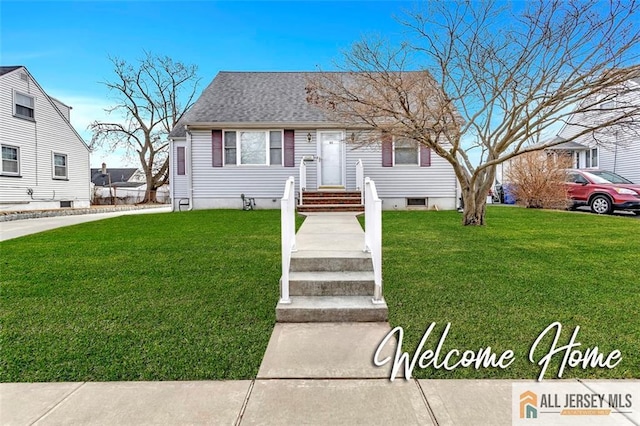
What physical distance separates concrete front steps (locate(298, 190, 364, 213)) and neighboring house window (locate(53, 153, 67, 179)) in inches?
548

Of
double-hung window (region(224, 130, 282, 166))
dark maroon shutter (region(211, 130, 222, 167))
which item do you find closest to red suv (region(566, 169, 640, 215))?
double-hung window (region(224, 130, 282, 166))

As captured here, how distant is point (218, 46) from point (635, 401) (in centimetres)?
1645

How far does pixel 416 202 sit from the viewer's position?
1304cm

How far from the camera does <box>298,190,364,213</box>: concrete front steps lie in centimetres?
1060

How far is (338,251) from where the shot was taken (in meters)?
4.74

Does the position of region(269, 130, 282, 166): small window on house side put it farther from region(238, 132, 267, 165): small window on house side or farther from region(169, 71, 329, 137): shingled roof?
region(169, 71, 329, 137): shingled roof

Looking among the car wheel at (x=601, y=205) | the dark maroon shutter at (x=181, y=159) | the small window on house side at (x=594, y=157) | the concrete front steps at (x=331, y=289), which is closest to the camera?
the concrete front steps at (x=331, y=289)

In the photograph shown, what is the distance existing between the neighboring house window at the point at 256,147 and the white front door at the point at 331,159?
3.63 feet

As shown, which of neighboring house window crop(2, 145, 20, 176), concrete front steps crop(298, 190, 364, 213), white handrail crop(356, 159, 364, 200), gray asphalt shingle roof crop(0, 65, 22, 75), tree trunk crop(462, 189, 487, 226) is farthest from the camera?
gray asphalt shingle roof crop(0, 65, 22, 75)

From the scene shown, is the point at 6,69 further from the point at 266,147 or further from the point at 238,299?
the point at 238,299

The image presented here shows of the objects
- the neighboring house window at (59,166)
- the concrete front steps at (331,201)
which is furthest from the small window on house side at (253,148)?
the neighboring house window at (59,166)

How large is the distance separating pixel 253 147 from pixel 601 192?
11.6 meters

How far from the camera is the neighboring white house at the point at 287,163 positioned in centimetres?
1288

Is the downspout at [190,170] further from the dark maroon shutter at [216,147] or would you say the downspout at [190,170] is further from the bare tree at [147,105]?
the bare tree at [147,105]
